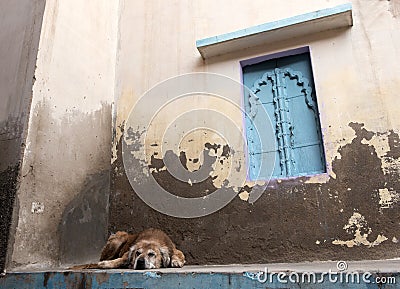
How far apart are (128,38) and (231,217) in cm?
266

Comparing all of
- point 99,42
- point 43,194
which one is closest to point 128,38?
point 99,42

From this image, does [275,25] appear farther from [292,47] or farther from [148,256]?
[148,256]

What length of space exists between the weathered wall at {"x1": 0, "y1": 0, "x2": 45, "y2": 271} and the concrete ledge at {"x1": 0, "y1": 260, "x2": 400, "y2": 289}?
81 cm

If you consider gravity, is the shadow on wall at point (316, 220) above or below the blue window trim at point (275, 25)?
below

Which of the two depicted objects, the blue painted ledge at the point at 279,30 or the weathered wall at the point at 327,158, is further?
the blue painted ledge at the point at 279,30

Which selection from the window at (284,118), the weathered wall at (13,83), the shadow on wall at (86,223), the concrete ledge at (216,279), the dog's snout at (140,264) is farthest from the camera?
the window at (284,118)

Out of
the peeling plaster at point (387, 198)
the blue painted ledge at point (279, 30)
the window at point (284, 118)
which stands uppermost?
the blue painted ledge at point (279, 30)

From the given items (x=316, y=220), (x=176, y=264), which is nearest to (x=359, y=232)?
(x=316, y=220)

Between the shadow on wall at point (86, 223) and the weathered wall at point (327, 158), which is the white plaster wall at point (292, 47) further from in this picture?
the shadow on wall at point (86, 223)

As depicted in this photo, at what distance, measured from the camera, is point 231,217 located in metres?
3.17

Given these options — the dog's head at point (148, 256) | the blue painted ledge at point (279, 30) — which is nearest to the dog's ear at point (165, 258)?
the dog's head at point (148, 256)

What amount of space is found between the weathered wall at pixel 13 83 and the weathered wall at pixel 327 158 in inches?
45.5

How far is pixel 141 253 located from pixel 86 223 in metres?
1.18

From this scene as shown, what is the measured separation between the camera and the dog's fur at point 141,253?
89.2 inches
